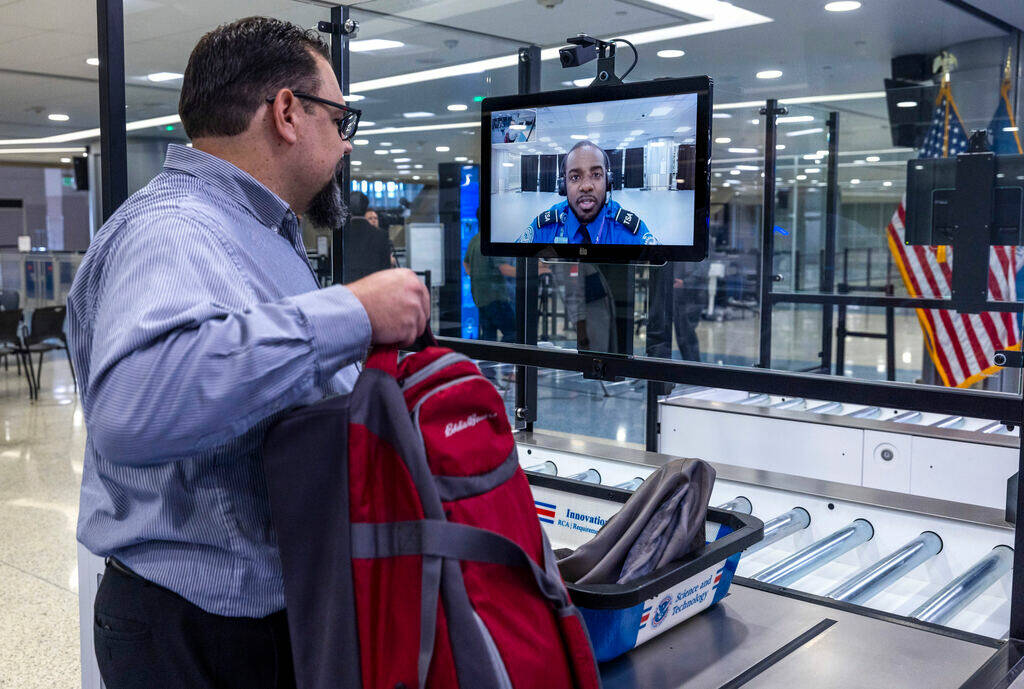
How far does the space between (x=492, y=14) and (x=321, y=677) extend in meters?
2.92

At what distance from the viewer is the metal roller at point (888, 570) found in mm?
1903

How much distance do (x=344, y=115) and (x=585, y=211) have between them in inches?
47.2

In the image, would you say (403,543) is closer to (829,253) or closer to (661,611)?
(661,611)

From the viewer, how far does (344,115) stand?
1170 millimetres

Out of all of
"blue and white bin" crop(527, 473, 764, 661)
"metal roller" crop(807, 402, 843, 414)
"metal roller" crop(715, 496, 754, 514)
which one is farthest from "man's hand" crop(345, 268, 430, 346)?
"metal roller" crop(807, 402, 843, 414)

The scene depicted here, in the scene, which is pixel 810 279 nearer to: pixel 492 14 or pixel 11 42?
pixel 492 14

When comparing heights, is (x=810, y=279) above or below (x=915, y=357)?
above

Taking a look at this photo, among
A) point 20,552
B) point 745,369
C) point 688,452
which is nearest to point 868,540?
point 745,369

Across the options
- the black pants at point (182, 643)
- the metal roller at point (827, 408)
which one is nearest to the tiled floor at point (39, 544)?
the black pants at point (182, 643)

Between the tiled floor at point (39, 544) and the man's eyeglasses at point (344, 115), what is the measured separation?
8.17 ft

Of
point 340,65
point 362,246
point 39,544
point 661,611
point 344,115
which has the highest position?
point 340,65

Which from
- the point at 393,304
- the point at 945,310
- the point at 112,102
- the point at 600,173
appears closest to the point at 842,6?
the point at 945,310

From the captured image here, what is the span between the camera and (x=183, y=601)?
103 centimetres

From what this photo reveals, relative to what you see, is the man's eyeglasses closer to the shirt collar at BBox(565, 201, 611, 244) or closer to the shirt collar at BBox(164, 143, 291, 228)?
the shirt collar at BBox(164, 143, 291, 228)
